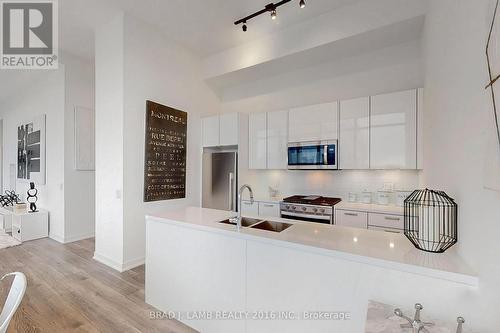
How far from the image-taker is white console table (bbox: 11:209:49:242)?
4.30 metres

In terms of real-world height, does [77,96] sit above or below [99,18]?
below

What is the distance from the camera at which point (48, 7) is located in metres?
2.96

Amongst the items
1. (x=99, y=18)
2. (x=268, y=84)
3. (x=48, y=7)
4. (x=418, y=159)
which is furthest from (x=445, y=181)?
(x=48, y=7)

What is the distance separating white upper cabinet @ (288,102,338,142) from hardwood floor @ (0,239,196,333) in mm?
2841

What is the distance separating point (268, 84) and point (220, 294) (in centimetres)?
367

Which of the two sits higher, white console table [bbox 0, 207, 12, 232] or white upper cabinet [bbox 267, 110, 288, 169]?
white upper cabinet [bbox 267, 110, 288, 169]

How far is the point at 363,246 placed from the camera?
Answer: 4.55ft

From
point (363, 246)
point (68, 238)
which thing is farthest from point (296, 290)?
point (68, 238)

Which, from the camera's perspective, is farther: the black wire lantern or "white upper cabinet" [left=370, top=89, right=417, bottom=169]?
"white upper cabinet" [left=370, top=89, right=417, bottom=169]

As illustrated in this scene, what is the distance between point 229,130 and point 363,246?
3073 mm

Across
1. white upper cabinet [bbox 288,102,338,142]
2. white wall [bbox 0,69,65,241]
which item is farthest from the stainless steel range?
white wall [bbox 0,69,65,241]

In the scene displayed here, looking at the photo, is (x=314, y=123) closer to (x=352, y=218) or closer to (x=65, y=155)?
(x=352, y=218)

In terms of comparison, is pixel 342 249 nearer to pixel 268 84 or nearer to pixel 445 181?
pixel 445 181

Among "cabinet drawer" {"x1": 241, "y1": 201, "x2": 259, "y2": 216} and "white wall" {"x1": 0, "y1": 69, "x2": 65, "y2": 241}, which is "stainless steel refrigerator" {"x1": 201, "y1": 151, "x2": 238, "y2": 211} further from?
"white wall" {"x1": 0, "y1": 69, "x2": 65, "y2": 241}
